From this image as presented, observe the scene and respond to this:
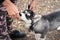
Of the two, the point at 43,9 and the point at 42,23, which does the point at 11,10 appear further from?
the point at 43,9

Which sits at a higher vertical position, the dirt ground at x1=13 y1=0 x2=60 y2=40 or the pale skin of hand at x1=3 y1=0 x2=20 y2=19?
the pale skin of hand at x1=3 y1=0 x2=20 y2=19

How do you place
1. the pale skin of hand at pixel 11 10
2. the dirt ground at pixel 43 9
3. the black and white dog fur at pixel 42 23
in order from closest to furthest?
1. the pale skin of hand at pixel 11 10
2. the black and white dog fur at pixel 42 23
3. the dirt ground at pixel 43 9

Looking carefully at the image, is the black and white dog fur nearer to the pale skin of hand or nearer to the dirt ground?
the dirt ground

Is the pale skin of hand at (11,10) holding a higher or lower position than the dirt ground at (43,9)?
higher

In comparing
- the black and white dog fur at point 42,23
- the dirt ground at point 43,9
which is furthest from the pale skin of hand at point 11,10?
the dirt ground at point 43,9

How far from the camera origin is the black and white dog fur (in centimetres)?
301

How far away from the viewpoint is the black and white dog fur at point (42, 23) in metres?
3.01

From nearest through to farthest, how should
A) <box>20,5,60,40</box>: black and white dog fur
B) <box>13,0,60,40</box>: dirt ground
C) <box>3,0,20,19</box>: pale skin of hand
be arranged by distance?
<box>3,0,20,19</box>: pale skin of hand, <box>20,5,60,40</box>: black and white dog fur, <box>13,0,60,40</box>: dirt ground

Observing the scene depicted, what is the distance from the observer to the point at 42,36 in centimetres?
318

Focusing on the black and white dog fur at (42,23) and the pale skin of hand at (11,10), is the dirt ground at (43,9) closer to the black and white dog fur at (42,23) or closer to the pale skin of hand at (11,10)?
the black and white dog fur at (42,23)

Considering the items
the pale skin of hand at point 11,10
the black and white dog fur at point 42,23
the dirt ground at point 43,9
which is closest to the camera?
the pale skin of hand at point 11,10

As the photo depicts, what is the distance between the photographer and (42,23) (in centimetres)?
329

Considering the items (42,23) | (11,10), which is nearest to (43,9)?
(42,23)

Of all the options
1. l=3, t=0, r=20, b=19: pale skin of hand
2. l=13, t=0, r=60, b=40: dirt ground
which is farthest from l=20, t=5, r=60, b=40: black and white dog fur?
l=3, t=0, r=20, b=19: pale skin of hand
